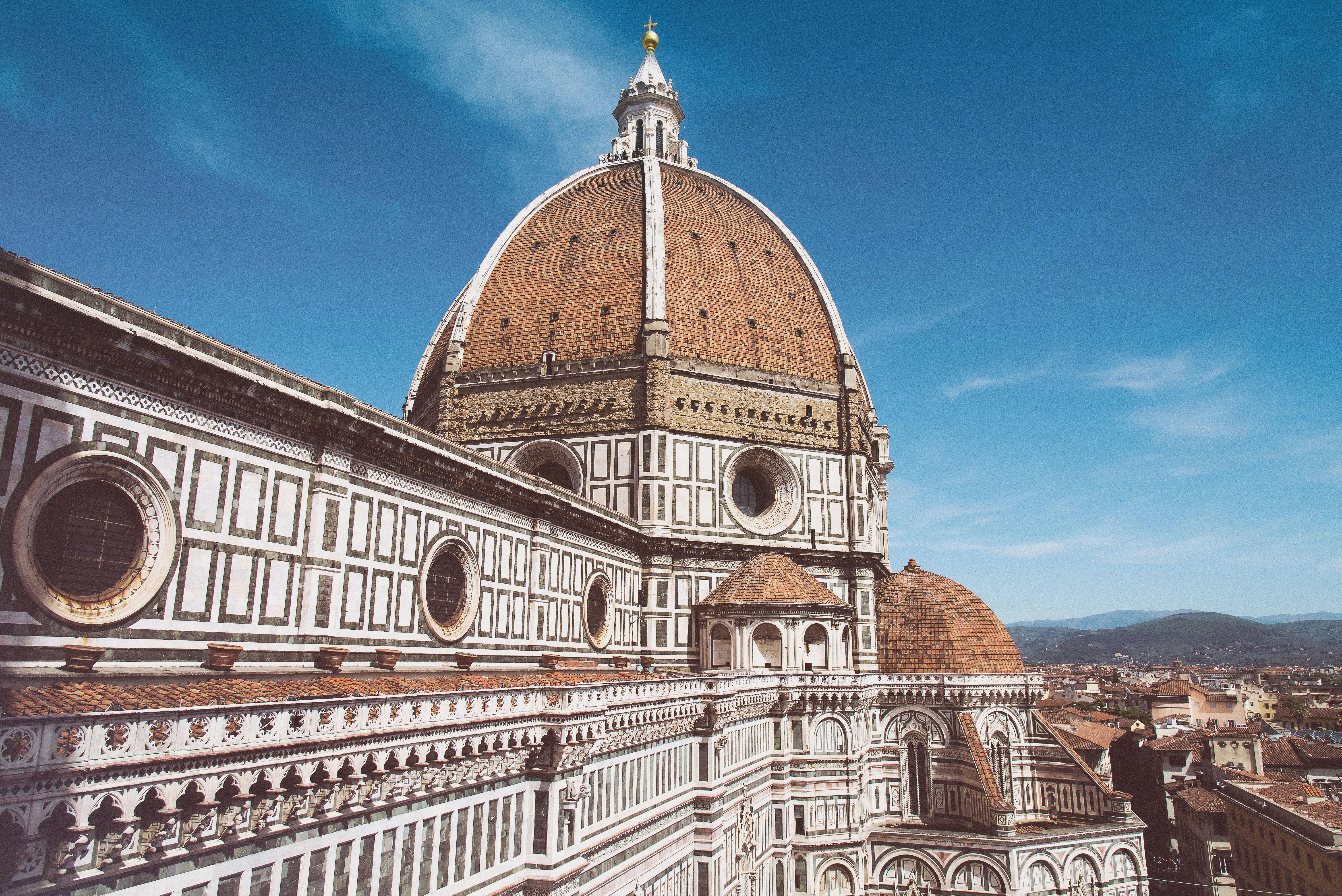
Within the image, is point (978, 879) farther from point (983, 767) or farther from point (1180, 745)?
point (1180, 745)

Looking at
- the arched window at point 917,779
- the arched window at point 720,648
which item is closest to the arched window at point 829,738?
the arched window at point 720,648

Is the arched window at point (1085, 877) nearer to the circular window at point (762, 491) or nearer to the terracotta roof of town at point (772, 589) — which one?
the terracotta roof of town at point (772, 589)

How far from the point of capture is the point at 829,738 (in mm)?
34812

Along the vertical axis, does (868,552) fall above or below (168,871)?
above

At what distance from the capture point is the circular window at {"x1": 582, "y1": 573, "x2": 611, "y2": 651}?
31172mm

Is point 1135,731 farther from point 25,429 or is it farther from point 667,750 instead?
point 25,429

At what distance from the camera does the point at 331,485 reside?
719 inches

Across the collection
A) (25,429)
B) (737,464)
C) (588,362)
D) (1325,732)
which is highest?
(588,362)

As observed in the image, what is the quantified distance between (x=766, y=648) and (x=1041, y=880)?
45.5 ft

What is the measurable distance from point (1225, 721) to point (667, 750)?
312ft

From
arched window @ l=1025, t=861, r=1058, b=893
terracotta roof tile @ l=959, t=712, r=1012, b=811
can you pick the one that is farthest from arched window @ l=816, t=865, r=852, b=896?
arched window @ l=1025, t=861, r=1058, b=893

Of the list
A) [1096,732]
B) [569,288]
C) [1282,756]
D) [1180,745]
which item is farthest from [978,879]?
[1282,756]

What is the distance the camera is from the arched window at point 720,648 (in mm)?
35469

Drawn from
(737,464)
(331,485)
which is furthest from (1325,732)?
(331,485)
